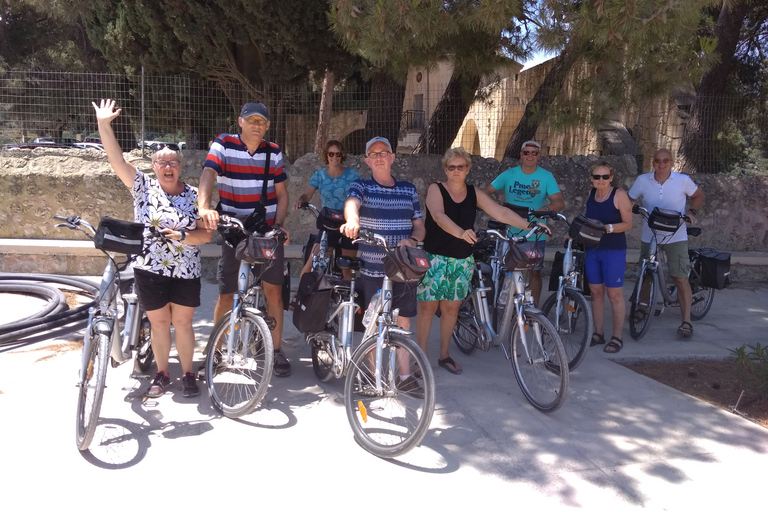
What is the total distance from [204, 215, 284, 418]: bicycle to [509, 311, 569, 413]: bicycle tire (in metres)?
1.62

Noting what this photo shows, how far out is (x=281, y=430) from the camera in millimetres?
3740

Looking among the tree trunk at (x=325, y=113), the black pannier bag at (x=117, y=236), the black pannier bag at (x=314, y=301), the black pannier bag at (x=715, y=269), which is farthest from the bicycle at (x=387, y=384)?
the tree trunk at (x=325, y=113)

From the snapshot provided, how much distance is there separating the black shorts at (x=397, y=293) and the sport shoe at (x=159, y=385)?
4.57 feet

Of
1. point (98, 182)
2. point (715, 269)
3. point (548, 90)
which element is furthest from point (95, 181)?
point (715, 269)

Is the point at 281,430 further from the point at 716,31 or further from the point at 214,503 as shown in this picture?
the point at 716,31

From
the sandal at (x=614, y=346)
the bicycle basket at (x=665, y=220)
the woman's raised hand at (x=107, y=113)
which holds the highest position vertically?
the woman's raised hand at (x=107, y=113)

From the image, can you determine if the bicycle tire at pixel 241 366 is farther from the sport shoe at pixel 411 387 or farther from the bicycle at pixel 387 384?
the sport shoe at pixel 411 387

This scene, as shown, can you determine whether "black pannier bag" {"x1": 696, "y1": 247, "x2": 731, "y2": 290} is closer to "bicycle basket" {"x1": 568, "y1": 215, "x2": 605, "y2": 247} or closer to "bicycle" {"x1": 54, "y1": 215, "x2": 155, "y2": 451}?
"bicycle basket" {"x1": 568, "y1": 215, "x2": 605, "y2": 247}

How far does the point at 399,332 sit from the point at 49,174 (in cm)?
621

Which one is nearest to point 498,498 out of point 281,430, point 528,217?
point 281,430

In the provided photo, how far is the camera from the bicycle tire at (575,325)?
184 inches

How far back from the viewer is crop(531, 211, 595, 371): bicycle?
470 centimetres

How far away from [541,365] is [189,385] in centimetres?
228

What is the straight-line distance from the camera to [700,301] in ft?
21.8
